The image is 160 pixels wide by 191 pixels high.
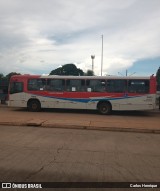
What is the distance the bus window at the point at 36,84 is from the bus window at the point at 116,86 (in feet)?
15.3

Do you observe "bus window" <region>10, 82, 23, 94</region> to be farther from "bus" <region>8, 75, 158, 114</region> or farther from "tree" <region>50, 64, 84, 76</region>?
"tree" <region>50, 64, 84, 76</region>

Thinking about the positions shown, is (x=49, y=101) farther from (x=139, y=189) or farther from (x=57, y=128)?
(x=139, y=189)

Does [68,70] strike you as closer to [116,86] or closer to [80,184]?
[116,86]

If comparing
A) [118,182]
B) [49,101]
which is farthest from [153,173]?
[49,101]

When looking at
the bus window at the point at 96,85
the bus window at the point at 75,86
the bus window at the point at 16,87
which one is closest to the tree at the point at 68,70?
the bus window at the point at 16,87

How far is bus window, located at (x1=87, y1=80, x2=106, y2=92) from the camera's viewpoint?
20.8 metres

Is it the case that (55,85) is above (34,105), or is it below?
above

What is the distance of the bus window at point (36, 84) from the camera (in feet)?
71.7

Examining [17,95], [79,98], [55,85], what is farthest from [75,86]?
[17,95]

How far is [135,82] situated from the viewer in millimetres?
20234

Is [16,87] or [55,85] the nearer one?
[55,85]

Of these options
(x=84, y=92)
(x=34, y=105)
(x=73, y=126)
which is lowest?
(x=73, y=126)

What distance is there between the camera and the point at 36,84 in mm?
21953

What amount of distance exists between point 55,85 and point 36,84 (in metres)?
1.42
